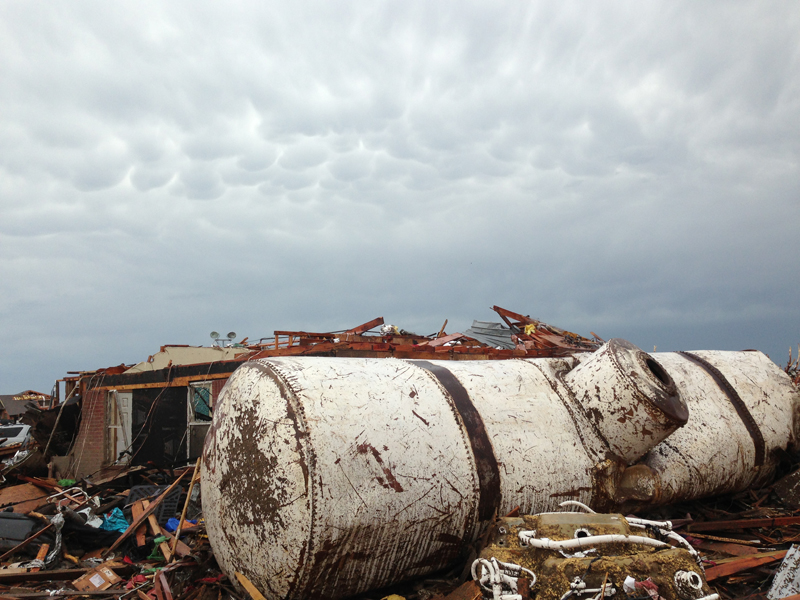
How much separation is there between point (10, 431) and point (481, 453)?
20546 millimetres

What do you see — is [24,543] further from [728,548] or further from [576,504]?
[728,548]

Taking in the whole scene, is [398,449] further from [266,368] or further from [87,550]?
[87,550]

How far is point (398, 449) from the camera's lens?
359cm

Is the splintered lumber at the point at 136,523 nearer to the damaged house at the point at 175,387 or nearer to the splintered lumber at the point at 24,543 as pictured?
the splintered lumber at the point at 24,543

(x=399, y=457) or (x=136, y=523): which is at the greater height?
(x=399, y=457)

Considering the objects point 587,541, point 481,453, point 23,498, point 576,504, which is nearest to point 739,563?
point 576,504

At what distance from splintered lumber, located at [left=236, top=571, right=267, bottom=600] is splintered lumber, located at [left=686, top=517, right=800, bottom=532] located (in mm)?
4127

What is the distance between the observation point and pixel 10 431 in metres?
18.4

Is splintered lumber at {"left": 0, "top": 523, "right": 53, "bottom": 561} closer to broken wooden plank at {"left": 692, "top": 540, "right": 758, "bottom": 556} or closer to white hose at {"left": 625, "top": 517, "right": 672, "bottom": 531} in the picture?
white hose at {"left": 625, "top": 517, "right": 672, "bottom": 531}

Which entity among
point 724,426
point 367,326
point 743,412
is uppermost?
point 367,326

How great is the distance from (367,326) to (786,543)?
8149 millimetres

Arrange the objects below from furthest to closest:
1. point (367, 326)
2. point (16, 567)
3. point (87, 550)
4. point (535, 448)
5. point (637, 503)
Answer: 1. point (367, 326)
2. point (87, 550)
3. point (16, 567)
4. point (637, 503)
5. point (535, 448)

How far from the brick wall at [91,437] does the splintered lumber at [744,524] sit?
13.5 meters

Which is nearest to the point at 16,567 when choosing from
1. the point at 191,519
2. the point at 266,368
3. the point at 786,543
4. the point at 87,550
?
the point at 87,550
